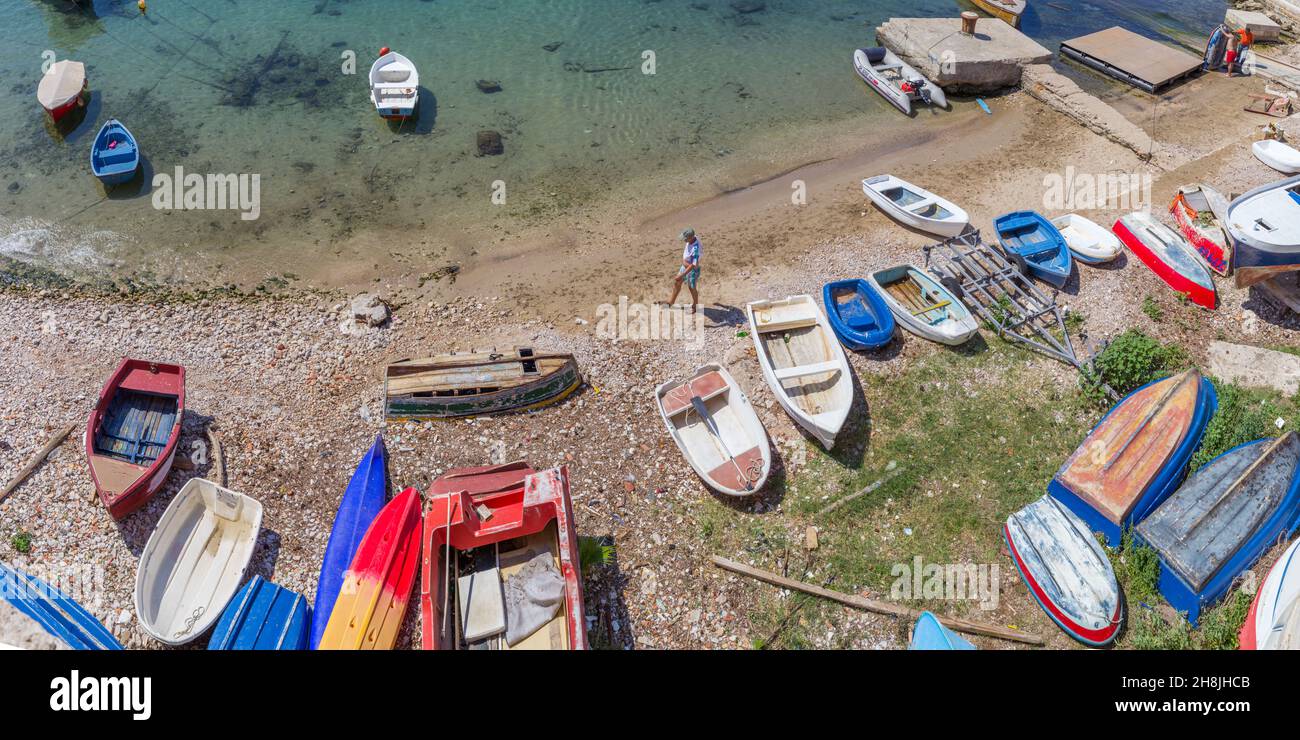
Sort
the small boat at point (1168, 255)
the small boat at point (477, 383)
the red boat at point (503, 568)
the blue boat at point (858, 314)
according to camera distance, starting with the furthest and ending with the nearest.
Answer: the small boat at point (1168, 255)
the blue boat at point (858, 314)
the small boat at point (477, 383)
the red boat at point (503, 568)

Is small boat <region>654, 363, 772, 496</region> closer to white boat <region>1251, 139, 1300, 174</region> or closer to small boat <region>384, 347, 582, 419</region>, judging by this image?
small boat <region>384, 347, 582, 419</region>

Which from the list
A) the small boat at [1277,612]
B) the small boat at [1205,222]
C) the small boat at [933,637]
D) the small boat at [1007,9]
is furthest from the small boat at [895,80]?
the small boat at [933,637]

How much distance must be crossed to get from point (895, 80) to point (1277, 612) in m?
21.0

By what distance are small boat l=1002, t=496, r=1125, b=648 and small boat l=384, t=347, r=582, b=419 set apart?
930 centimetres

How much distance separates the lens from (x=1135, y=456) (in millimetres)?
13602

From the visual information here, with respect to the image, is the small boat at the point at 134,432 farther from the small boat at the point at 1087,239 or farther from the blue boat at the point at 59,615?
the small boat at the point at 1087,239

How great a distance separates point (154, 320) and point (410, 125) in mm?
10570

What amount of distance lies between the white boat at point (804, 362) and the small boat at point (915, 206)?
501 centimetres

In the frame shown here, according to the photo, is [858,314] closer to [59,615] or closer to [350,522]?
[350,522]

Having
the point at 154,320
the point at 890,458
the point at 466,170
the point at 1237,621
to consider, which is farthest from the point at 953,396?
the point at 154,320

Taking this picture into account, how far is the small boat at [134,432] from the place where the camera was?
13.4 meters

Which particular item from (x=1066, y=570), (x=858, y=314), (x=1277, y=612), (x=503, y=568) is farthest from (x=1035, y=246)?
(x=503, y=568)

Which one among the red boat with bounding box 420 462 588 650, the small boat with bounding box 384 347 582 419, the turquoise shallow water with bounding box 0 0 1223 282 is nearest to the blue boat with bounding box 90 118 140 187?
the turquoise shallow water with bounding box 0 0 1223 282

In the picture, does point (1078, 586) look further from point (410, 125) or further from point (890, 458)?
point (410, 125)
